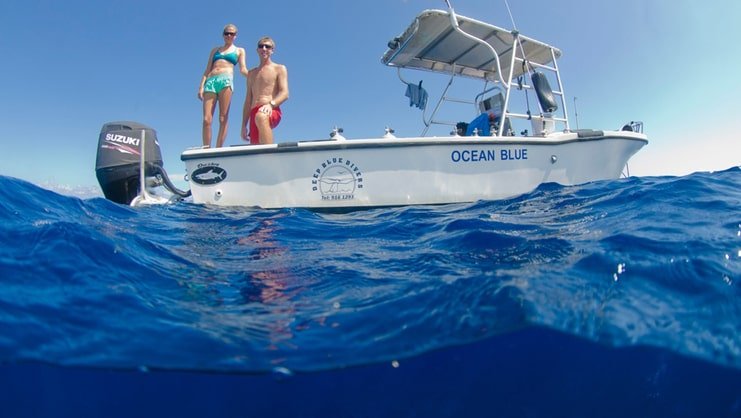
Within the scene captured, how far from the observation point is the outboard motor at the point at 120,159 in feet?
12.4

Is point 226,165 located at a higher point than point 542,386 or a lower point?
higher

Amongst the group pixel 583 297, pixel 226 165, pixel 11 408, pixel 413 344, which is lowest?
pixel 11 408

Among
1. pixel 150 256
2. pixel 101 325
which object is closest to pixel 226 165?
pixel 150 256

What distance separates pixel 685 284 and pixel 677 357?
0.49 m

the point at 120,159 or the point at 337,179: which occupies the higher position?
the point at 120,159

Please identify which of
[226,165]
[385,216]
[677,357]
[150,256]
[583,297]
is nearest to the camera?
[677,357]

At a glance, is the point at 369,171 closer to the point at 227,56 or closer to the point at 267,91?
the point at 267,91

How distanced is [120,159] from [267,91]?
170cm

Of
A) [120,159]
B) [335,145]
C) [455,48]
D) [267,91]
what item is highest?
[455,48]

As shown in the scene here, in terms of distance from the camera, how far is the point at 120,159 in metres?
3.81

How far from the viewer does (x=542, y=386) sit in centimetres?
123

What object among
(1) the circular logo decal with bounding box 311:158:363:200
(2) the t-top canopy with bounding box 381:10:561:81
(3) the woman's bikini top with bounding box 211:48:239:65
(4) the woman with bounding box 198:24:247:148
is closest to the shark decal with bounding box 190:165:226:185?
(4) the woman with bounding box 198:24:247:148

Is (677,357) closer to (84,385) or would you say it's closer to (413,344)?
(413,344)

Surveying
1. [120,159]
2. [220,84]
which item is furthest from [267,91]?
[120,159]
